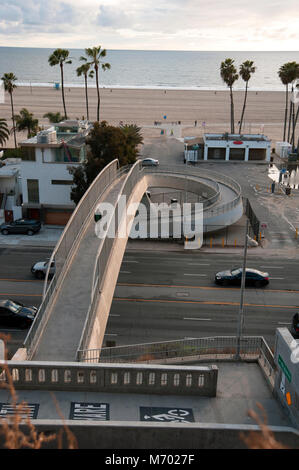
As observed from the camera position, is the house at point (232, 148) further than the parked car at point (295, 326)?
Yes

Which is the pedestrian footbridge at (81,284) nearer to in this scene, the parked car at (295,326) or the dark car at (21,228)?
the parked car at (295,326)

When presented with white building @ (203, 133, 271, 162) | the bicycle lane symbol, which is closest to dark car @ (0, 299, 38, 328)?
the bicycle lane symbol

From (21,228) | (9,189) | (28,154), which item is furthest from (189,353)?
(9,189)

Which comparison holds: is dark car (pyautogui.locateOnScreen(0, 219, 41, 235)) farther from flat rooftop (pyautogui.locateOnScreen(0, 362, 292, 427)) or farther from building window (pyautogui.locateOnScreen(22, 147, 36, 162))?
flat rooftop (pyautogui.locateOnScreen(0, 362, 292, 427))

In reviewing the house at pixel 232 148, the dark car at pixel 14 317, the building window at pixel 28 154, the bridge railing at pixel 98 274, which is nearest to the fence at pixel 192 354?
the bridge railing at pixel 98 274

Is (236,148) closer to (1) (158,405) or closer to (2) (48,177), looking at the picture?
(2) (48,177)
